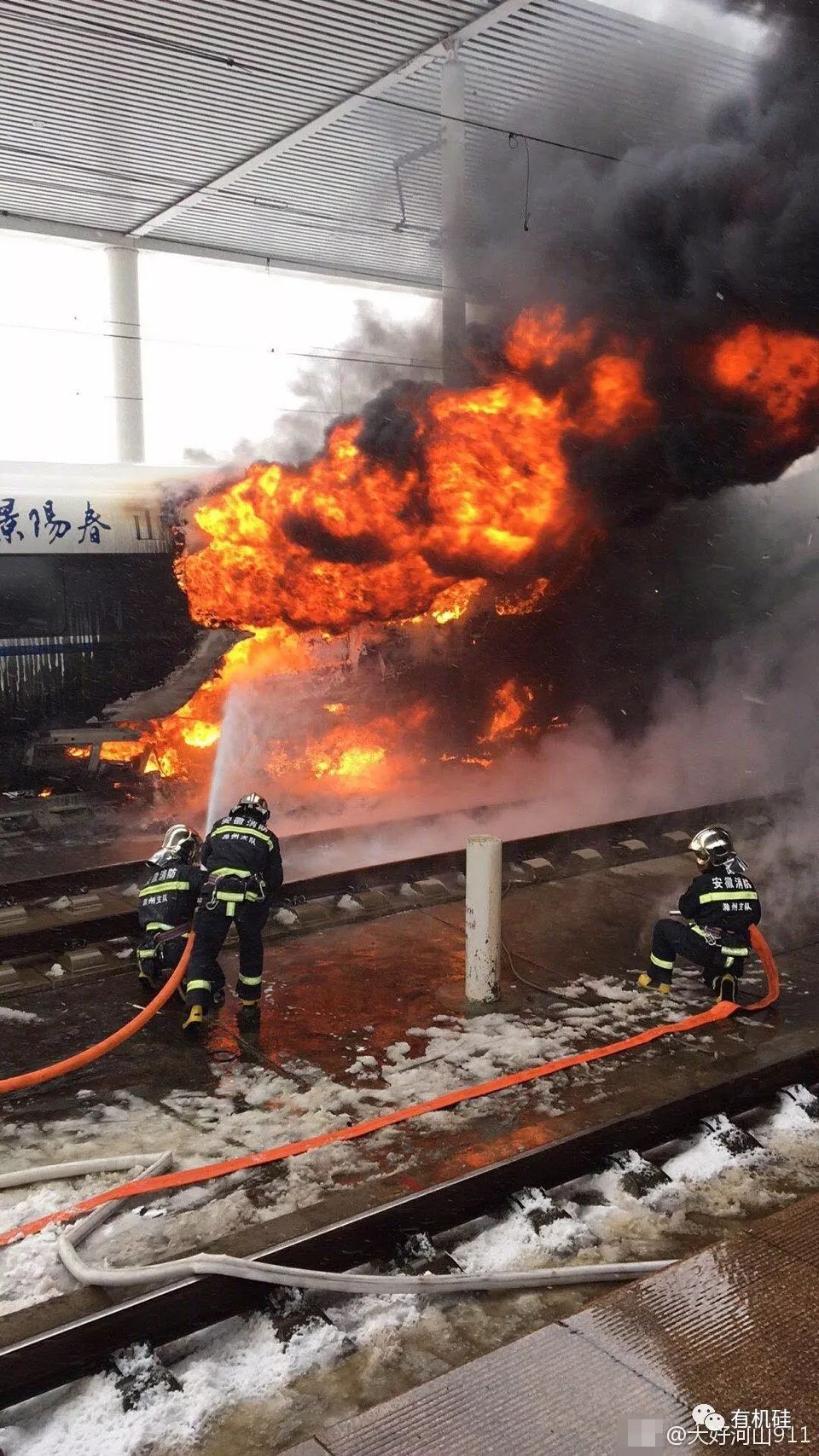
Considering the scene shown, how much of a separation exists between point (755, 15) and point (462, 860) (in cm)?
820

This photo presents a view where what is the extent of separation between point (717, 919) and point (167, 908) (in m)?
3.32

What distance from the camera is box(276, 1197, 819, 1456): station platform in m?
2.82

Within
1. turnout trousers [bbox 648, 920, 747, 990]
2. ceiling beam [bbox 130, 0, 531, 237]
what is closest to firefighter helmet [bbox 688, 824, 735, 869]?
turnout trousers [bbox 648, 920, 747, 990]

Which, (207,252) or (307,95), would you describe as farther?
(207,252)

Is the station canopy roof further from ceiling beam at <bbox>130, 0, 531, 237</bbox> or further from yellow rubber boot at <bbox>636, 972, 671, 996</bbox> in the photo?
Answer: yellow rubber boot at <bbox>636, 972, 671, 996</bbox>

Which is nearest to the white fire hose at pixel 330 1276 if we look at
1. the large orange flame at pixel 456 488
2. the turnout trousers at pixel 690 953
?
the turnout trousers at pixel 690 953

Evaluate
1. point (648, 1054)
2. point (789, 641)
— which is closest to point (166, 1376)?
point (648, 1054)

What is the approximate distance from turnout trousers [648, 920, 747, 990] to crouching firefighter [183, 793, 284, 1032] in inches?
94.5

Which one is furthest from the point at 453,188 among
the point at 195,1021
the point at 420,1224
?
the point at 420,1224

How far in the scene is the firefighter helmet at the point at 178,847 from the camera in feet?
22.1

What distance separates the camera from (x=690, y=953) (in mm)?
6547

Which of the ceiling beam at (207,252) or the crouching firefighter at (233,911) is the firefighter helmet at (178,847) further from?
the ceiling beam at (207,252)

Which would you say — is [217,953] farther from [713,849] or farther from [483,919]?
[713,849]

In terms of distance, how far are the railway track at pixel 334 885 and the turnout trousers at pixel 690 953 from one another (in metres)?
2.17
